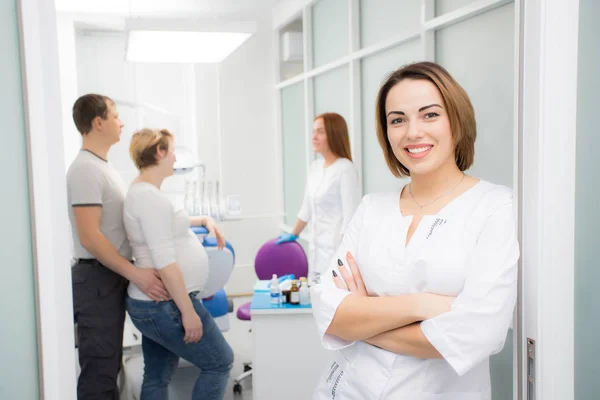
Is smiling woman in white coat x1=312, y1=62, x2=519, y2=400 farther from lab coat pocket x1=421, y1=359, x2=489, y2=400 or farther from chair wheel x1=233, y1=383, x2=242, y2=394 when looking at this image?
chair wheel x1=233, y1=383, x2=242, y2=394

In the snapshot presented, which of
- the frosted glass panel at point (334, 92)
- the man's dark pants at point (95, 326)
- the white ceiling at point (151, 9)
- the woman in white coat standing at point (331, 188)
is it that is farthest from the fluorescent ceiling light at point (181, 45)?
the white ceiling at point (151, 9)

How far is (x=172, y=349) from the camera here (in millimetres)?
2396

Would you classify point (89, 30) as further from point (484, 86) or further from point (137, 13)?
point (484, 86)

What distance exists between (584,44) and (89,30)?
16.8ft

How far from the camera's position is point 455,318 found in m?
1.15

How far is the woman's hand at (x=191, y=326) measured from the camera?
229 centimetres

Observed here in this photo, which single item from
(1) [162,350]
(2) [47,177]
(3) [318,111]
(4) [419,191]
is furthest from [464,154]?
(3) [318,111]

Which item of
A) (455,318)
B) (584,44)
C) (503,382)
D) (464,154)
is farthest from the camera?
(503,382)

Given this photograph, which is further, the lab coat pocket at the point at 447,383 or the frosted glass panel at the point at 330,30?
the frosted glass panel at the point at 330,30

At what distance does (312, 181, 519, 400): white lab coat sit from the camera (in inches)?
45.4

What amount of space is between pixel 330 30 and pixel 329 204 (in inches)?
58.3

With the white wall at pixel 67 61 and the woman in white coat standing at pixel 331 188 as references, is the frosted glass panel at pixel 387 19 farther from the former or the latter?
the white wall at pixel 67 61

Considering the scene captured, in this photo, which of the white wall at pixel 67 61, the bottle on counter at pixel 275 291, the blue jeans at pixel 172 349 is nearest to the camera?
the blue jeans at pixel 172 349

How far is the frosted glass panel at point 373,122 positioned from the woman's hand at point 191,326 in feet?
4.41
